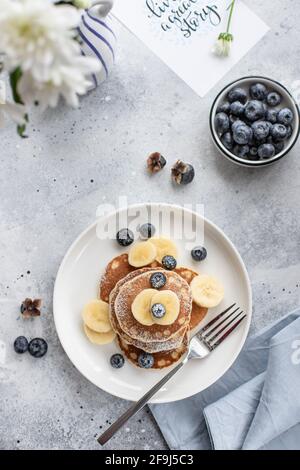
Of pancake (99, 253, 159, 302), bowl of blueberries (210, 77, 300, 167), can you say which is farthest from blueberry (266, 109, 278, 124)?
pancake (99, 253, 159, 302)

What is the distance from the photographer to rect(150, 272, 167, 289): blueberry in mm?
1438

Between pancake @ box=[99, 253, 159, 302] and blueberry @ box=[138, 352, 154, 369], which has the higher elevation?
pancake @ box=[99, 253, 159, 302]

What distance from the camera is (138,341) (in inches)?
57.9

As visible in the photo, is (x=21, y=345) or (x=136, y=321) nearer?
(x=136, y=321)

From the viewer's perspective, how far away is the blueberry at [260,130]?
4.91 feet

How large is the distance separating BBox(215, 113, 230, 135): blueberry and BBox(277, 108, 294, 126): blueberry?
0.14 meters

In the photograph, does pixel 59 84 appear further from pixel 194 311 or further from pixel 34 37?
pixel 194 311

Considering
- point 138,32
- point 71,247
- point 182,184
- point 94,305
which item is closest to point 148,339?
point 94,305

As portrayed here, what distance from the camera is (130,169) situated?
1.60 metres

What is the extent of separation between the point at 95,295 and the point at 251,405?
508mm

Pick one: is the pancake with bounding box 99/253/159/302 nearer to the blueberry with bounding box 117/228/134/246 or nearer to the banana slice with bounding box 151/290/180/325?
the blueberry with bounding box 117/228/134/246

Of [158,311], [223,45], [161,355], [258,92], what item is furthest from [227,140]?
[161,355]

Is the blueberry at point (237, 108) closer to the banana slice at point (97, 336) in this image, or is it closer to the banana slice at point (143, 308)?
the banana slice at point (143, 308)

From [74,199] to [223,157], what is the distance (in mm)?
430
